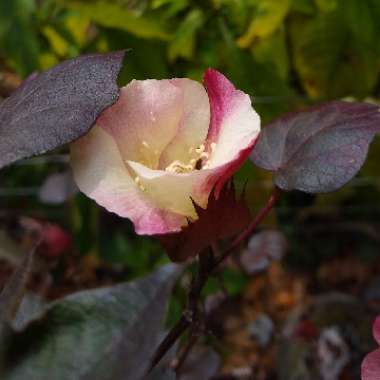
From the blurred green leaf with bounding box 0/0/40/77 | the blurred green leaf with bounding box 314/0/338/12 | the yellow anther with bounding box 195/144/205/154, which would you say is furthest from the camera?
the blurred green leaf with bounding box 314/0/338/12

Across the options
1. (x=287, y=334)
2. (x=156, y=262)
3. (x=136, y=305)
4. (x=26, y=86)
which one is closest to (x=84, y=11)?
(x=156, y=262)

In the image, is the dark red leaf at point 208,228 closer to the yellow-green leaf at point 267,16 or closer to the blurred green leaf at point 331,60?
the yellow-green leaf at point 267,16

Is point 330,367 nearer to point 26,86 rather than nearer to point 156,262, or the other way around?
point 156,262

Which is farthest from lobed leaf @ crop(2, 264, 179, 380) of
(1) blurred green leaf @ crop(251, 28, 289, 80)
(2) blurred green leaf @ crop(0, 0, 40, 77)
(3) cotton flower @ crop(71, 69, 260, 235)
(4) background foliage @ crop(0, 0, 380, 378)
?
(1) blurred green leaf @ crop(251, 28, 289, 80)

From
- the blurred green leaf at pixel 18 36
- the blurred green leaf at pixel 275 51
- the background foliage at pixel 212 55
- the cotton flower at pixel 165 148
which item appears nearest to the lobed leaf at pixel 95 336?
the cotton flower at pixel 165 148

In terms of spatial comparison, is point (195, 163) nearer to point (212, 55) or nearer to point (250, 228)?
point (250, 228)

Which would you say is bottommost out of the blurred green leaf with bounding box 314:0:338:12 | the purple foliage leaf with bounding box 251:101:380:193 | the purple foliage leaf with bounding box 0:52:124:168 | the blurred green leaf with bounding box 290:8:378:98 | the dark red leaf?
the blurred green leaf with bounding box 290:8:378:98

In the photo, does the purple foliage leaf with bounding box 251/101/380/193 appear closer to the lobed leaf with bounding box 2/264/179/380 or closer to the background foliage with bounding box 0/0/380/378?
the lobed leaf with bounding box 2/264/179/380

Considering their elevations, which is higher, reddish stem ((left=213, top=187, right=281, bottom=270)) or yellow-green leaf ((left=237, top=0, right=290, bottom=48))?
reddish stem ((left=213, top=187, right=281, bottom=270))
